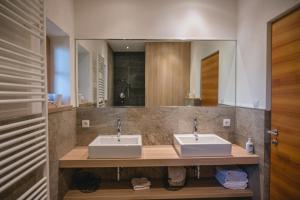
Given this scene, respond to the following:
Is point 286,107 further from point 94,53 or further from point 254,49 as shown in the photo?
point 94,53

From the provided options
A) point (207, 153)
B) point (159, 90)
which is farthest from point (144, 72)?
point (207, 153)

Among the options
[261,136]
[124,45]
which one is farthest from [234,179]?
[124,45]

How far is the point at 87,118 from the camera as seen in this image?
2.78 meters

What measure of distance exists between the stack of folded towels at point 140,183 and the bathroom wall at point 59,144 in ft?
2.26

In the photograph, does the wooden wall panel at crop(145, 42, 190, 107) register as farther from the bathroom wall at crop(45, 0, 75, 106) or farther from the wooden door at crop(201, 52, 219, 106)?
the bathroom wall at crop(45, 0, 75, 106)

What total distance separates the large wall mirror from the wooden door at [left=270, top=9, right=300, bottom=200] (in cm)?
79

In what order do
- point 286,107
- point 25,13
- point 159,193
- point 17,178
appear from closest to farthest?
point 17,178 < point 25,13 < point 286,107 < point 159,193

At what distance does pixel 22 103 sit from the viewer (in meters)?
1.51

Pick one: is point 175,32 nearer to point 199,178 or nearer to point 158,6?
point 158,6

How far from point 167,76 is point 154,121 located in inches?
22.1

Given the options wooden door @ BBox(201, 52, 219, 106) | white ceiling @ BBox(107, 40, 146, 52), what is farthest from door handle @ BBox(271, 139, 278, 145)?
white ceiling @ BBox(107, 40, 146, 52)

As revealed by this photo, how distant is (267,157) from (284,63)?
2.86ft

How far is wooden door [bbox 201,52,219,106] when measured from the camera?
2.85 meters

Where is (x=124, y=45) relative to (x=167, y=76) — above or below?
above
